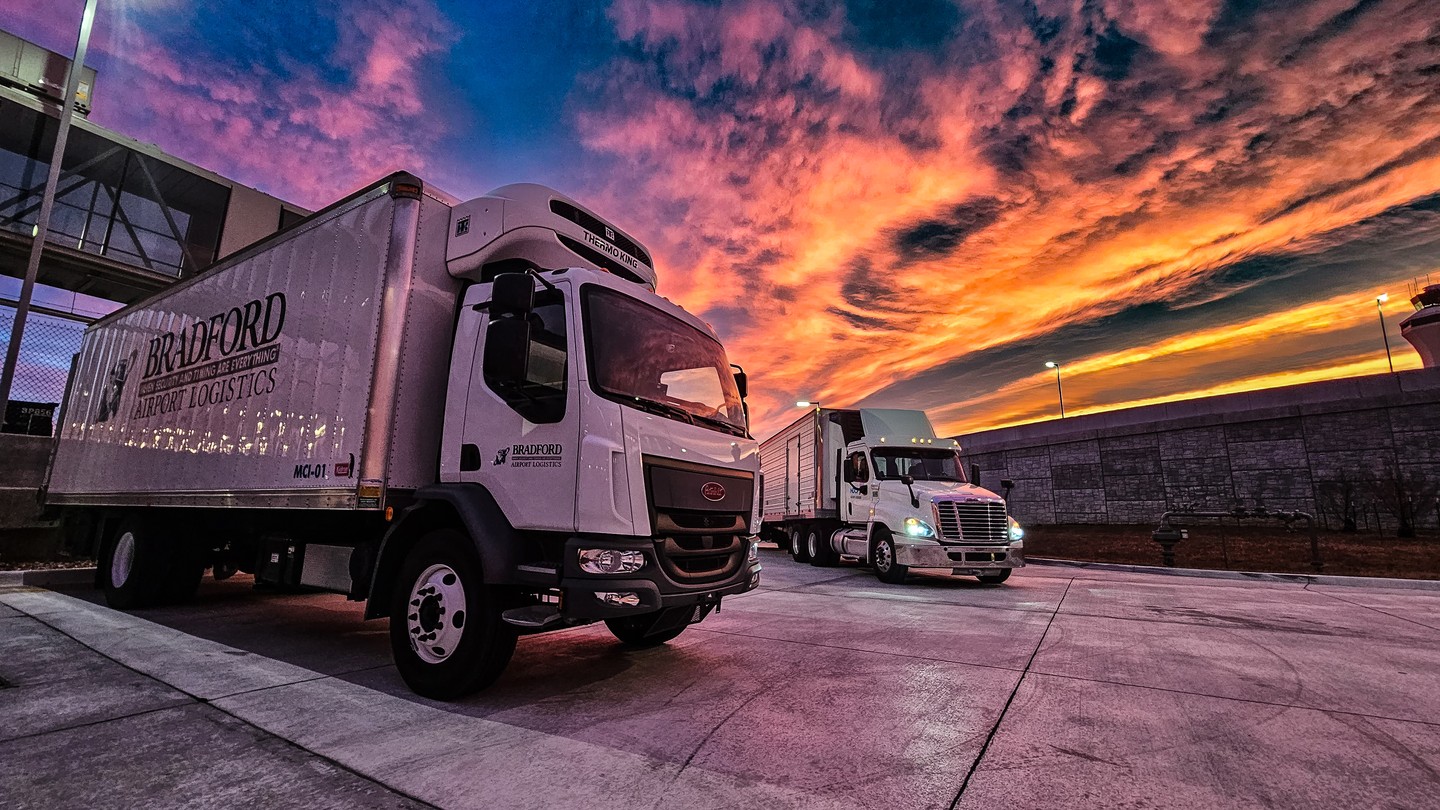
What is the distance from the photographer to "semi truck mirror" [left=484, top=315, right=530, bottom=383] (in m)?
3.86

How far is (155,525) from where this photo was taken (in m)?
6.96

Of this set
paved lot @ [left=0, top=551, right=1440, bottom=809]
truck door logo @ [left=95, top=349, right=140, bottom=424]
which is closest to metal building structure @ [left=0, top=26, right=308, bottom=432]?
truck door logo @ [left=95, top=349, right=140, bottom=424]

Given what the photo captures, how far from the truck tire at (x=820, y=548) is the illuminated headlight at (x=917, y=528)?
3.73 m

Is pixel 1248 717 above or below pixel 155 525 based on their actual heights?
below

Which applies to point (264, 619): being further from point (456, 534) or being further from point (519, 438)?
point (519, 438)

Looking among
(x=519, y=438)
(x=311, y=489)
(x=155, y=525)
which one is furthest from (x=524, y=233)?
(x=155, y=525)

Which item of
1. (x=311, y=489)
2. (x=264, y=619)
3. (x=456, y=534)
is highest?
(x=311, y=489)

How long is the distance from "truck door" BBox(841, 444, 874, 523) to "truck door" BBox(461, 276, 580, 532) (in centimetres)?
907

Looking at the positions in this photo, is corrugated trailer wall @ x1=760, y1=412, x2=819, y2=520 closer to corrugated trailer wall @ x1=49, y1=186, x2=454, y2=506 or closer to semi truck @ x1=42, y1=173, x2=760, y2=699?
semi truck @ x1=42, y1=173, x2=760, y2=699

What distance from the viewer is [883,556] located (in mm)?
11391

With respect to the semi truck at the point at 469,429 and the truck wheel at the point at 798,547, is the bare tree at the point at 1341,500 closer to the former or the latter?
the truck wheel at the point at 798,547

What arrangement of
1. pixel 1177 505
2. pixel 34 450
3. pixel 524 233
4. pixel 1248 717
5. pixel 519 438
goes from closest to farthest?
1. pixel 1248 717
2. pixel 519 438
3. pixel 524 233
4. pixel 34 450
5. pixel 1177 505

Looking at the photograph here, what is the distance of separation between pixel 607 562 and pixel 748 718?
1.27 meters

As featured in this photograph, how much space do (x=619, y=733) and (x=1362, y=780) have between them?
3565 mm
